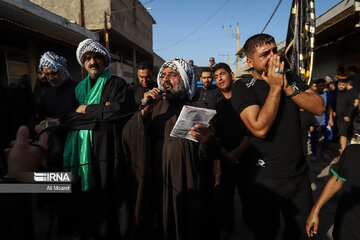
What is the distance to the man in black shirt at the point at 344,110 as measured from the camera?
4.71m

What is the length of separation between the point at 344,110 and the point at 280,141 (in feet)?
14.8

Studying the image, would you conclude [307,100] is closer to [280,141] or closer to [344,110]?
[280,141]

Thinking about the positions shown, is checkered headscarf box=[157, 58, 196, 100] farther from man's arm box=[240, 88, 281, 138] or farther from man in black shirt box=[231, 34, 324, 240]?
man's arm box=[240, 88, 281, 138]

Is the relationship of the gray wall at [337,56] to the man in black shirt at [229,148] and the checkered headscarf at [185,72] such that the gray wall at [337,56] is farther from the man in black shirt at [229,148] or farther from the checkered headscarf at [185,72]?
the checkered headscarf at [185,72]

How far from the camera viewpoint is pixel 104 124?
2160 millimetres

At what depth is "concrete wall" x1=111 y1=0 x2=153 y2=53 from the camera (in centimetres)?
1256

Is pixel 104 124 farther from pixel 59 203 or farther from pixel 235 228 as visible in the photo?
pixel 235 228

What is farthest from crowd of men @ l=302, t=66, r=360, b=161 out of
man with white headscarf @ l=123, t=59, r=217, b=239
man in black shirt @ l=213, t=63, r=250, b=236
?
man with white headscarf @ l=123, t=59, r=217, b=239

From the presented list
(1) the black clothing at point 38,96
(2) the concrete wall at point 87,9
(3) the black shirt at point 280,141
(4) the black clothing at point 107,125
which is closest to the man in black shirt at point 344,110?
(3) the black shirt at point 280,141

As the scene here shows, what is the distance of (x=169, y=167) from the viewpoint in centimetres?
182

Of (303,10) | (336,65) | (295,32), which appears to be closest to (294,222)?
(295,32)

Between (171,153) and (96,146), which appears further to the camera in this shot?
(96,146)

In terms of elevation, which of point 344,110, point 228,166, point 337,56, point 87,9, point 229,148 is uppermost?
point 87,9

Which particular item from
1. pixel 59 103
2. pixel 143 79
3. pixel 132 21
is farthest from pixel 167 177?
pixel 132 21
